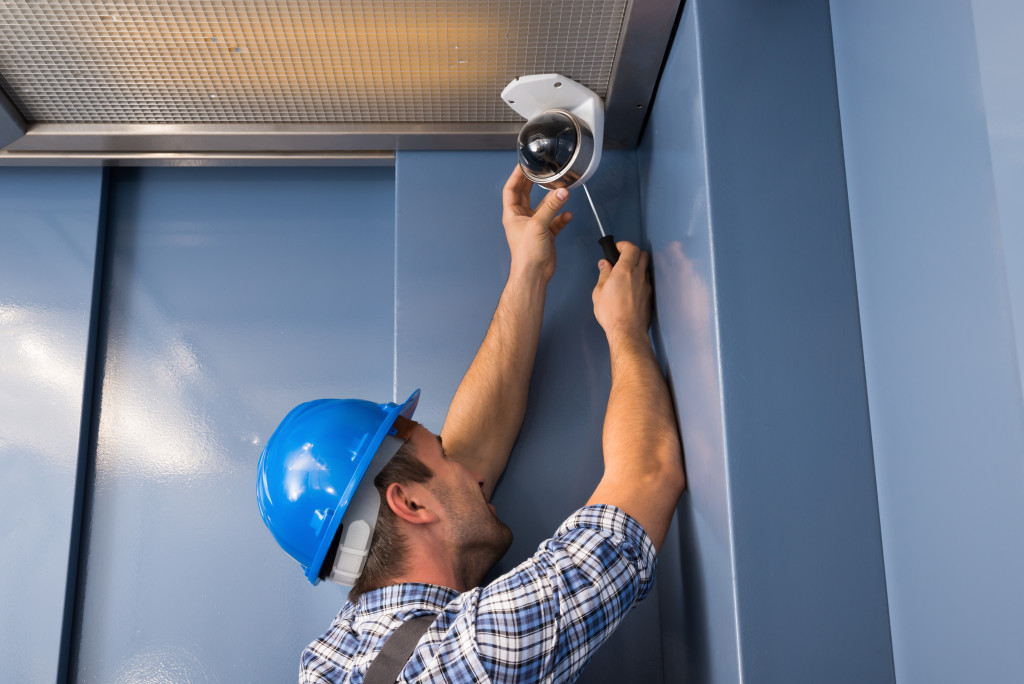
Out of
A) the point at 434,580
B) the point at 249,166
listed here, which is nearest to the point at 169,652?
the point at 434,580

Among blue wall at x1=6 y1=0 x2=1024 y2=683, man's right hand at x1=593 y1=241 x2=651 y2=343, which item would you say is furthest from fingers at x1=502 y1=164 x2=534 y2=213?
man's right hand at x1=593 y1=241 x2=651 y2=343

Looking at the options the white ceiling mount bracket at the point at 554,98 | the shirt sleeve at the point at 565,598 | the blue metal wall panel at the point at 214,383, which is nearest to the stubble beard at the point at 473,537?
the shirt sleeve at the point at 565,598

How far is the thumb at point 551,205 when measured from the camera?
58.4 inches

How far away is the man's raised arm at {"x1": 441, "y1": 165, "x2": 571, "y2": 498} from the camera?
1503 millimetres

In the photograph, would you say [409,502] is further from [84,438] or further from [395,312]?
[84,438]

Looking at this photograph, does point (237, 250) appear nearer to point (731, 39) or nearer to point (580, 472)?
point (580, 472)

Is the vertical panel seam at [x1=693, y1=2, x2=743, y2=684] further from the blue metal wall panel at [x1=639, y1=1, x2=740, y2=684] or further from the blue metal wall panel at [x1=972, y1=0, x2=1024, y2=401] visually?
the blue metal wall panel at [x1=972, y1=0, x2=1024, y2=401]

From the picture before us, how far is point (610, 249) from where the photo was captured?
1559 mm

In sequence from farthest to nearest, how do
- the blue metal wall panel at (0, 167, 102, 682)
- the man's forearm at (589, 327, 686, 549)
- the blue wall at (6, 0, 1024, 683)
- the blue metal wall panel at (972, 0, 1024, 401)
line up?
the blue metal wall panel at (0, 167, 102, 682) < the man's forearm at (589, 327, 686, 549) < the blue wall at (6, 0, 1024, 683) < the blue metal wall panel at (972, 0, 1024, 401)

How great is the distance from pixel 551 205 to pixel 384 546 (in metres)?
0.70

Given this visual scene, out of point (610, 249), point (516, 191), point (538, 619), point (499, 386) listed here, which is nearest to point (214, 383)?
point (499, 386)

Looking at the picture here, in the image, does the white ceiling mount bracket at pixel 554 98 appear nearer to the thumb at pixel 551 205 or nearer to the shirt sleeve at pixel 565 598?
the thumb at pixel 551 205

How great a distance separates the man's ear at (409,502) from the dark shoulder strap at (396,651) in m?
0.17

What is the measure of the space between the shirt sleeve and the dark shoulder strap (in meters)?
0.13
